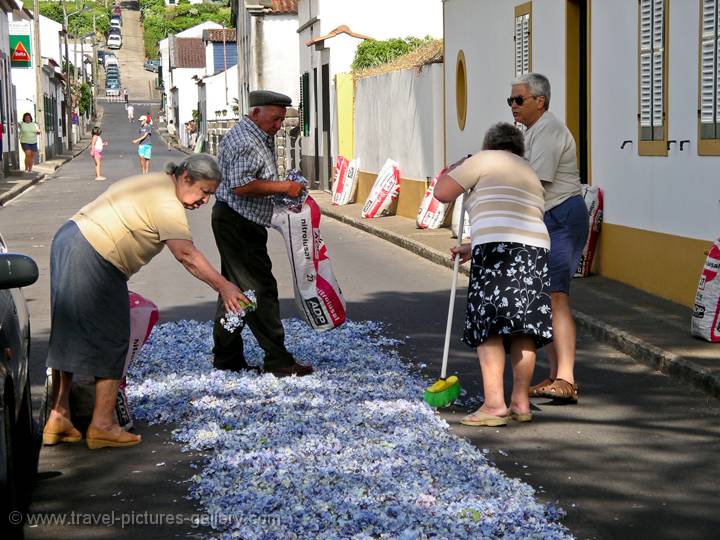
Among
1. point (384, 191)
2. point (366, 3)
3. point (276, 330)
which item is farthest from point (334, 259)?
point (366, 3)

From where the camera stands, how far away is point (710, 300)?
9469 mm

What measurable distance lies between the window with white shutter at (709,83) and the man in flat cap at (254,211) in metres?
4.01

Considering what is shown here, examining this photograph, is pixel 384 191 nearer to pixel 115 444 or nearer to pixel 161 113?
pixel 115 444

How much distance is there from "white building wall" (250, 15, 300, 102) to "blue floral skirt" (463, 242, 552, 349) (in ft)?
146

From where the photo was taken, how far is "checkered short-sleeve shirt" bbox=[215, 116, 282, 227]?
8.54 metres

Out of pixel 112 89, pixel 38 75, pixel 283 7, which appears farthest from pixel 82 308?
pixel 112 89

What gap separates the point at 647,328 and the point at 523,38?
7.31 meters

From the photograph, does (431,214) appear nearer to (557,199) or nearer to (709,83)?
(709,83)

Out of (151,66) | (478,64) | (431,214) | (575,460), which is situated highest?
(151,66)

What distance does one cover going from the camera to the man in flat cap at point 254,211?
28.0ft

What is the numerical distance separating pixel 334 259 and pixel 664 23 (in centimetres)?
659

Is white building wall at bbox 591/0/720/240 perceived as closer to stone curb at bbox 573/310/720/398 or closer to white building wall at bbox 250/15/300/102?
stone curb at bbox 573/310/720/398

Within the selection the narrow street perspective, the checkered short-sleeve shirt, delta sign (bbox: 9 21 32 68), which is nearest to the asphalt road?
the narrow street perspective

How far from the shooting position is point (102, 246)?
6.76 m
